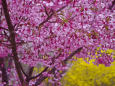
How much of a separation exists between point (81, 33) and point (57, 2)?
98 cm

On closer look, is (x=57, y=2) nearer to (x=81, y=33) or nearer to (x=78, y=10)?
(x=78, y=10)

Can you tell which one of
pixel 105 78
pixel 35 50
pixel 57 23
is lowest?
pixel 105 78

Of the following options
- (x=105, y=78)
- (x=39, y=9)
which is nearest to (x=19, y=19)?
(x=39, y=9)

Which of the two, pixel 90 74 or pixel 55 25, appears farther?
pixel 90 74

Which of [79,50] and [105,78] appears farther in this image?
[105,78]

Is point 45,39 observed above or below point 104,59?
above

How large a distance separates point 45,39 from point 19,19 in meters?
0.91

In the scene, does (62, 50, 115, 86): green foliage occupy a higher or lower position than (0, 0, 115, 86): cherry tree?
lower

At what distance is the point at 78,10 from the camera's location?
3547 mm

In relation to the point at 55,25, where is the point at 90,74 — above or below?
below

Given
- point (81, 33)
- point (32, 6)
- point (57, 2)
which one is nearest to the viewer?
point (57, 2)

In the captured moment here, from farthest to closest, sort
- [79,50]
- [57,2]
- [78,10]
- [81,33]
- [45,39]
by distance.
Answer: [79,50]
[45,39]
[81,33]
[78,10]
[57,2]

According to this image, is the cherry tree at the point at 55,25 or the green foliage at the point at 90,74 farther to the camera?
the green foliage at the point at 90,74

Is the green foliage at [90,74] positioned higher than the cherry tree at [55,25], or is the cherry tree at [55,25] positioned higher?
the cherry tree at [55,25]
